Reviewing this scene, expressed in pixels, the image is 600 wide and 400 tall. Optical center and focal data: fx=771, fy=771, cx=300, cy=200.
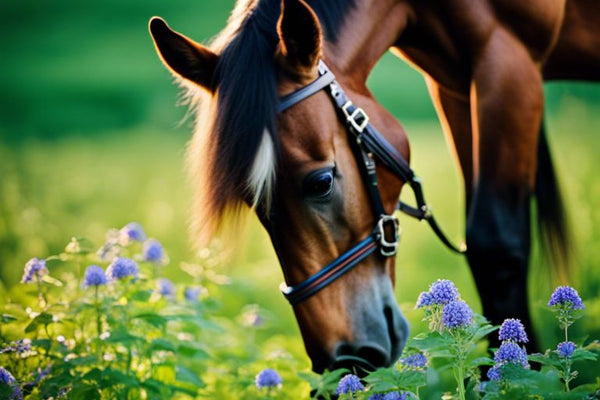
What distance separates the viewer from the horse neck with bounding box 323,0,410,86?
276cm

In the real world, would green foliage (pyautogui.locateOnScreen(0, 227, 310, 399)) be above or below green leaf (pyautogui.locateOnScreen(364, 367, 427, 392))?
above

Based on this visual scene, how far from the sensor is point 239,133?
240 cm

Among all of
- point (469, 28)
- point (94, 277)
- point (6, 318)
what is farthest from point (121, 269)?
point (469, 28)

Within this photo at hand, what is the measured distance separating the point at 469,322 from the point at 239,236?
926 mm

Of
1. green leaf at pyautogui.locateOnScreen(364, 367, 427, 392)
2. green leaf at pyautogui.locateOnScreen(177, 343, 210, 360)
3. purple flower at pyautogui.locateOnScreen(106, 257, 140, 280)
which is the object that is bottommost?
green leaf at pyautogui.locateOnScreen(364, 367, 427, 392)

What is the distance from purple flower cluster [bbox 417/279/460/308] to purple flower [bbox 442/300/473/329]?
0.08ft

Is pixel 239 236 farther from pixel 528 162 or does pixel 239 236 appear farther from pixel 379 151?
pixel 528 162

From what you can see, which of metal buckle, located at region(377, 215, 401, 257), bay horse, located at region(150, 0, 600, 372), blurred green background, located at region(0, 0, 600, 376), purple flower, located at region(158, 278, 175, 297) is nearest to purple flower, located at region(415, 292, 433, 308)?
blurred green background, located at region(0, 0, 600, 376)

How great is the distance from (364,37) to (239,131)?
2.45ft

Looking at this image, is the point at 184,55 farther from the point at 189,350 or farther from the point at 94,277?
the point at 189,350

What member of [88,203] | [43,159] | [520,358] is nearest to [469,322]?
[520,358]

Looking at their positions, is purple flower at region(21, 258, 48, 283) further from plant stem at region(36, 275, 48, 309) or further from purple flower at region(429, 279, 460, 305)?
purple flower at region(429, 279, 460, 305)

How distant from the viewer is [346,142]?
2619 mm

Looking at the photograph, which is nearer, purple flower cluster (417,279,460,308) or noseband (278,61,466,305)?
purple flower cluster (417,279,460,308)
